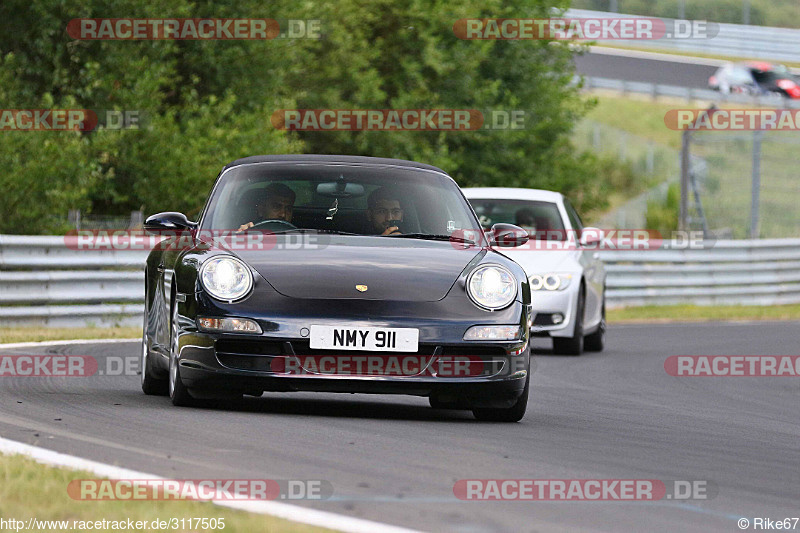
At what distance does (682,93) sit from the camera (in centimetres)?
5434

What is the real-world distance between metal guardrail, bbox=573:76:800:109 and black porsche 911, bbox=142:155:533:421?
42026 mm

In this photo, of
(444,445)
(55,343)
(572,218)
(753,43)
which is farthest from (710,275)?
(753,43)

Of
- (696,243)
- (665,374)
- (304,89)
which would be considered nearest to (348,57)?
(304,89)

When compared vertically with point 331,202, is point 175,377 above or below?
below

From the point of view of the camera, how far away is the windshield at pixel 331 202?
340 inches

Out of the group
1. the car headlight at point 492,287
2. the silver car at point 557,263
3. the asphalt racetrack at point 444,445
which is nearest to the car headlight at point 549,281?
the silver car at point 557,263

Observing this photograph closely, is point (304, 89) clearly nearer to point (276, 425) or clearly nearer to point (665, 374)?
point (665, 374)

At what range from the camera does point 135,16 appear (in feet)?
82.4

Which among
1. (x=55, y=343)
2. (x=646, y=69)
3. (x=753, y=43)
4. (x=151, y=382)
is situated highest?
(x=753, y=43)

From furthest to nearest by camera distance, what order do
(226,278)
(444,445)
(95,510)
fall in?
(226,278) → (444,445) → (95,510)

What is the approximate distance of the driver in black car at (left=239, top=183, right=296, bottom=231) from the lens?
340 inches

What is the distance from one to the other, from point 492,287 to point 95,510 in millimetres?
3437

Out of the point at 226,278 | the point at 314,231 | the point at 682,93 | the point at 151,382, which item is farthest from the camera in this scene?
the point at 682,93

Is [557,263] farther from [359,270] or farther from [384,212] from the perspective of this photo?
[359,270]
